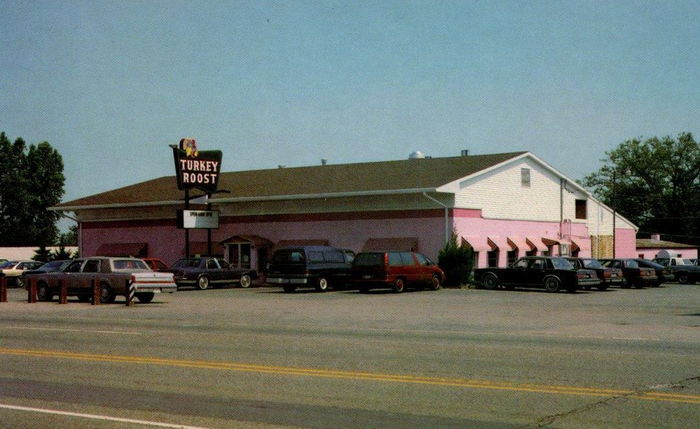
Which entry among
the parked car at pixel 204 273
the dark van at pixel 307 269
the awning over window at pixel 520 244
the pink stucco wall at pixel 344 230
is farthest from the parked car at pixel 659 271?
the parked car at pixel 204 273

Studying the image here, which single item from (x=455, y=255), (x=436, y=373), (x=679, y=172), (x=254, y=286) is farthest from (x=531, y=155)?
(x=679, y=172)

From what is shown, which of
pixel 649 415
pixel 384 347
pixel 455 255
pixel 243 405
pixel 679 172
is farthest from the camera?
pixel 679 172

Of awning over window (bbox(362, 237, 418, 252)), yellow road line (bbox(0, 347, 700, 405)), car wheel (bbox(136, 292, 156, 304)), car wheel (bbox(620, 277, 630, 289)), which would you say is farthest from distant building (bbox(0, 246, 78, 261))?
yellow road line (bbox(0, 347, 700, 405))

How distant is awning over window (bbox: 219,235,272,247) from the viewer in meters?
48.8

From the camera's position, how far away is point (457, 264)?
4122cm

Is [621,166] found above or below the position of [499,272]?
above

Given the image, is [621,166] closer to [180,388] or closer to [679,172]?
[679,172]

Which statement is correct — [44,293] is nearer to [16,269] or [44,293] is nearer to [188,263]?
[188,263]

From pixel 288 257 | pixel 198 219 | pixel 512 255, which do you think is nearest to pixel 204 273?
pixel 288 257

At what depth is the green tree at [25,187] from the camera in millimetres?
93463

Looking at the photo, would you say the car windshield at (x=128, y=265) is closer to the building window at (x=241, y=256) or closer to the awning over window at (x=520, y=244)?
the building window at (x=241, y=256)

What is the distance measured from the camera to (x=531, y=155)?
49031mm

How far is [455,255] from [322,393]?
103 feet

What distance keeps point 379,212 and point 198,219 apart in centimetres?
1039
